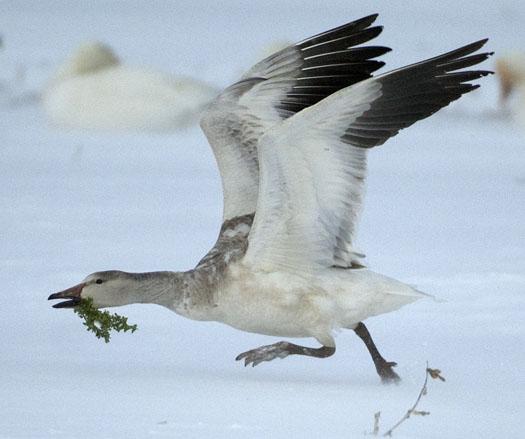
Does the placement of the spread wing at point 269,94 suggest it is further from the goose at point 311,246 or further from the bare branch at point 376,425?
the bare branch at point 376,425

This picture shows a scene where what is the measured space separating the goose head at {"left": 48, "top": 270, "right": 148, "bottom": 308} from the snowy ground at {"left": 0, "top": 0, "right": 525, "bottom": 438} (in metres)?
0.26

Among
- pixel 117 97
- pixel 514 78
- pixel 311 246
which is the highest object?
pixel 514 78

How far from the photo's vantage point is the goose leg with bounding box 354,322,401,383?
5781mm

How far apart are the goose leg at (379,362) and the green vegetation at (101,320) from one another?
96cm

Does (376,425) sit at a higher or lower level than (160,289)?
lower

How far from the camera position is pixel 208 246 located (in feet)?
27.1

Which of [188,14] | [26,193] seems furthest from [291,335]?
[188,14]

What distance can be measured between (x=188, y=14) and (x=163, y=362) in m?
10.3

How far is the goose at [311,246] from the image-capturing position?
18.5 ft

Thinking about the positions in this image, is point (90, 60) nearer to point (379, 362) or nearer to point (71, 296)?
point (71, 296)

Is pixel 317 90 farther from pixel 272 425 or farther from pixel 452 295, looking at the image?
pixel 272 425

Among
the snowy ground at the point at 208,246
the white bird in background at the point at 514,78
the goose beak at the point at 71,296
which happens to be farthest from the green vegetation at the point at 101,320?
the white bird in background at the point at 514,78

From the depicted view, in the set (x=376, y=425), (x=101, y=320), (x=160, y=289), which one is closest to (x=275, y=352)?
(x=160, y=289)

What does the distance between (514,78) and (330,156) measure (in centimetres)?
634
